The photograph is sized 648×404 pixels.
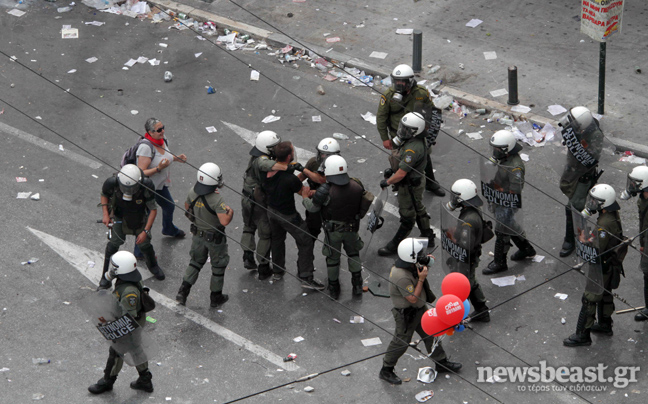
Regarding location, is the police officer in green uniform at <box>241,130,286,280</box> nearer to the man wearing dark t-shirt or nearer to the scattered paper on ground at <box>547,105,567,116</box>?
the man wearing dark t-shirt

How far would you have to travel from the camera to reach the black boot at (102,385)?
7.97 metres

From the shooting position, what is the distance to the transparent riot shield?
8367mm

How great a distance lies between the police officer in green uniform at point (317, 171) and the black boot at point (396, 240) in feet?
3.14

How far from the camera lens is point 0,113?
1245 cm

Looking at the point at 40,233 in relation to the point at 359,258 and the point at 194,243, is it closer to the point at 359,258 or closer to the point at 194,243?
the point at 194,243

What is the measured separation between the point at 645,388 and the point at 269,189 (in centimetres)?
422

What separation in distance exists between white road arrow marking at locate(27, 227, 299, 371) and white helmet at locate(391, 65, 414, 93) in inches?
143

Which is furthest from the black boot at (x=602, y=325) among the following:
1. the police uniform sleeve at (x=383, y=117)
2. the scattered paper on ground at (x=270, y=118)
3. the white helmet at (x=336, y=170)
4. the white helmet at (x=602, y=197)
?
the scattered paper on ground at (x=270, y=118)

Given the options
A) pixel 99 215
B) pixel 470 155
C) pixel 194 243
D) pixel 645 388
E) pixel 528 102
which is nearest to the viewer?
pixel 645 388

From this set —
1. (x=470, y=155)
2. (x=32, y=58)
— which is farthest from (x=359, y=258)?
(x=32, y=58)

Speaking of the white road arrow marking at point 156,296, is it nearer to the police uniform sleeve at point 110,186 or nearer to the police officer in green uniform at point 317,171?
the police uniform sleeve at point 110,186

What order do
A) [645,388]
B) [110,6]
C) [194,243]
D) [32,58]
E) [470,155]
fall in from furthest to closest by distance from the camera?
[110,6] < [32,58] < [470,155] < [194,243] < [645,388]

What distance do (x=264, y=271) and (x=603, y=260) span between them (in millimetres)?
3683

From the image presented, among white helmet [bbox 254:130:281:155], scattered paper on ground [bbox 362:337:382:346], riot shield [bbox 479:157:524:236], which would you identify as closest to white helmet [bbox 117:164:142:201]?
white helmet [bbox 254:130:281:155]
